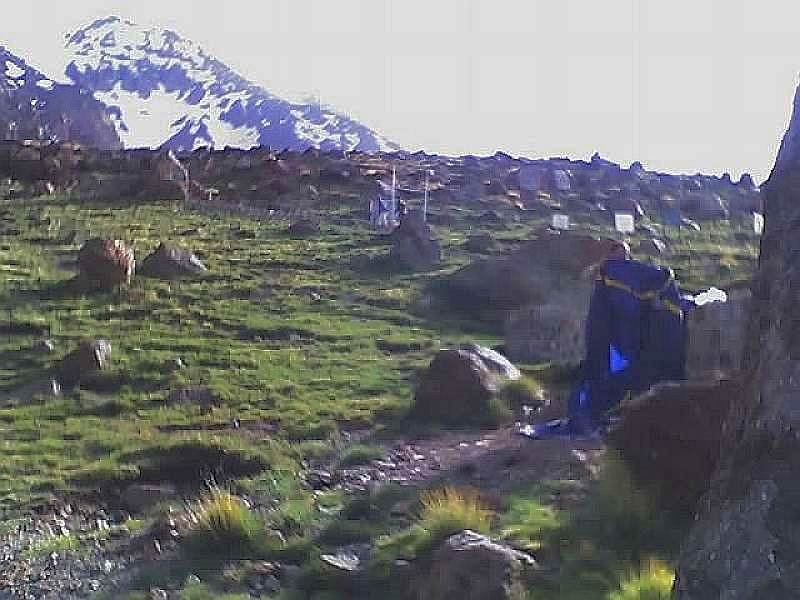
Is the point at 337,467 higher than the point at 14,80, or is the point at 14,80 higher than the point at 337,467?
the point at 14,80

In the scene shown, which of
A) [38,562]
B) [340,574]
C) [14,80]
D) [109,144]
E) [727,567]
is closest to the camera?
[727,567]

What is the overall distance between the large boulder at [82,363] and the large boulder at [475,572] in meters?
8.46

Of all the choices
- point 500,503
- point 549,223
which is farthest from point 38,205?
point 500,503

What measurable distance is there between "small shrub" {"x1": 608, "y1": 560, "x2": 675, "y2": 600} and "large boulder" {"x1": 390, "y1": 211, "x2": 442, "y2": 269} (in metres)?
18.0

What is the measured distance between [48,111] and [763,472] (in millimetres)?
105718

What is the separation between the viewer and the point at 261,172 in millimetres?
42094

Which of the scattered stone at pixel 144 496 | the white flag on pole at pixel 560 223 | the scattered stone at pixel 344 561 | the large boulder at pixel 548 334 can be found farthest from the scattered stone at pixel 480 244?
the scattered stone at pixel 344 561

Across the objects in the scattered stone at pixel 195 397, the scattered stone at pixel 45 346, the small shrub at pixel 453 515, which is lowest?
the scattered stone at pixel 195 397

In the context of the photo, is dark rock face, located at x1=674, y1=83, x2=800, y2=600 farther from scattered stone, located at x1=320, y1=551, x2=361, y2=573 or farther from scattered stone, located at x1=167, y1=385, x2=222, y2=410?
scattered stone, located at x1=167, y1=385, x2=222, y2=410

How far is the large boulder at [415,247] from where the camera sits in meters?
23.4

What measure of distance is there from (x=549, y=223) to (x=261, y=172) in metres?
13.3

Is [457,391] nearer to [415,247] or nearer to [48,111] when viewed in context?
[415,247]

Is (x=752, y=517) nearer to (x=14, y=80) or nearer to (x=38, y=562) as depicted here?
(x=38, y=562)

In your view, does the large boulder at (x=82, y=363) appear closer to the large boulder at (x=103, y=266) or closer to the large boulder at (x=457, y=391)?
the large boulder at (x=457, y=391)
